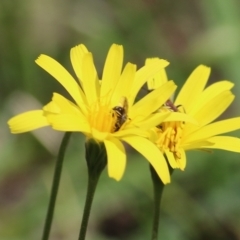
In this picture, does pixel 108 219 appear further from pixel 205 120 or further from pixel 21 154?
pixel 205 120

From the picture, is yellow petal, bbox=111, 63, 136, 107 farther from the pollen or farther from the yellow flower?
the pollen

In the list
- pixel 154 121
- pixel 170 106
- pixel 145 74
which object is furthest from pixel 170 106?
pixel 154 121

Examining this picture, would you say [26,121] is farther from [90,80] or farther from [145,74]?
[145,74]

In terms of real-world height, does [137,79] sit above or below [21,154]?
above

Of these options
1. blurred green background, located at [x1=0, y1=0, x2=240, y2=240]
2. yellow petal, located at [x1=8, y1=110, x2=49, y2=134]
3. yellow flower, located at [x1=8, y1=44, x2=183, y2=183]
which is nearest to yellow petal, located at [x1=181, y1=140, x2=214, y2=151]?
yellow flower, located at [x1=8, y1=44, x2=183, y2=183]

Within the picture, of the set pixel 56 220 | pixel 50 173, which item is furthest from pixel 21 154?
pixel 56 220

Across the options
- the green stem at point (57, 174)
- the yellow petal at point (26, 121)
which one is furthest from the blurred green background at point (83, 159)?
the yellow petal at point (26, 121)

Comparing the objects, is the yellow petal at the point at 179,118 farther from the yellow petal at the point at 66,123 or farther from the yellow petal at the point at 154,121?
the yellow petal at the point at 66,123
